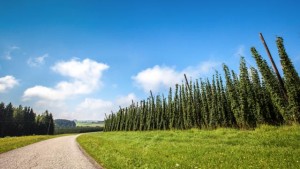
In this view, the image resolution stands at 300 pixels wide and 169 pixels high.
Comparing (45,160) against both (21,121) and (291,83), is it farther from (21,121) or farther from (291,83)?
(21,121)

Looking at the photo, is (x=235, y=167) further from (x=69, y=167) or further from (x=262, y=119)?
(x=262, y=119)

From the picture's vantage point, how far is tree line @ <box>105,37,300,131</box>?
25250 millimetres

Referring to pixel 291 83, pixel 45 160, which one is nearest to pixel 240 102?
pixel 291 83

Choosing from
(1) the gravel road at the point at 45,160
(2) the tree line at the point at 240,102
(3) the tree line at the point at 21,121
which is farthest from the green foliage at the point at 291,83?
(3) the tree line at the point at 21,121

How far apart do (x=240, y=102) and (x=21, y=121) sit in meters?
122

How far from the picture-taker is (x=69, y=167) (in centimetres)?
1301

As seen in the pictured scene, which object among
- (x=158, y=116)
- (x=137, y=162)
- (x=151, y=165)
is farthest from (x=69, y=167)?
(x=158, y=116)

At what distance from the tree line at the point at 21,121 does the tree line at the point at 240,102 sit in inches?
3328

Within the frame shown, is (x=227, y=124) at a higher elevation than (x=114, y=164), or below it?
higher

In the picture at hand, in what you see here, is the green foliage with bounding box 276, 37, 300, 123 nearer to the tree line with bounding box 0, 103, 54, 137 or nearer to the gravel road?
the gravel road

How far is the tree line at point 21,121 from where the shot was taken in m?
109

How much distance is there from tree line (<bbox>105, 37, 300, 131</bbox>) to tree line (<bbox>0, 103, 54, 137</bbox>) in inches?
3328

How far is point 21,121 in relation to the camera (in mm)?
117250

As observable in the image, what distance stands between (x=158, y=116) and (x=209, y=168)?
174ft
